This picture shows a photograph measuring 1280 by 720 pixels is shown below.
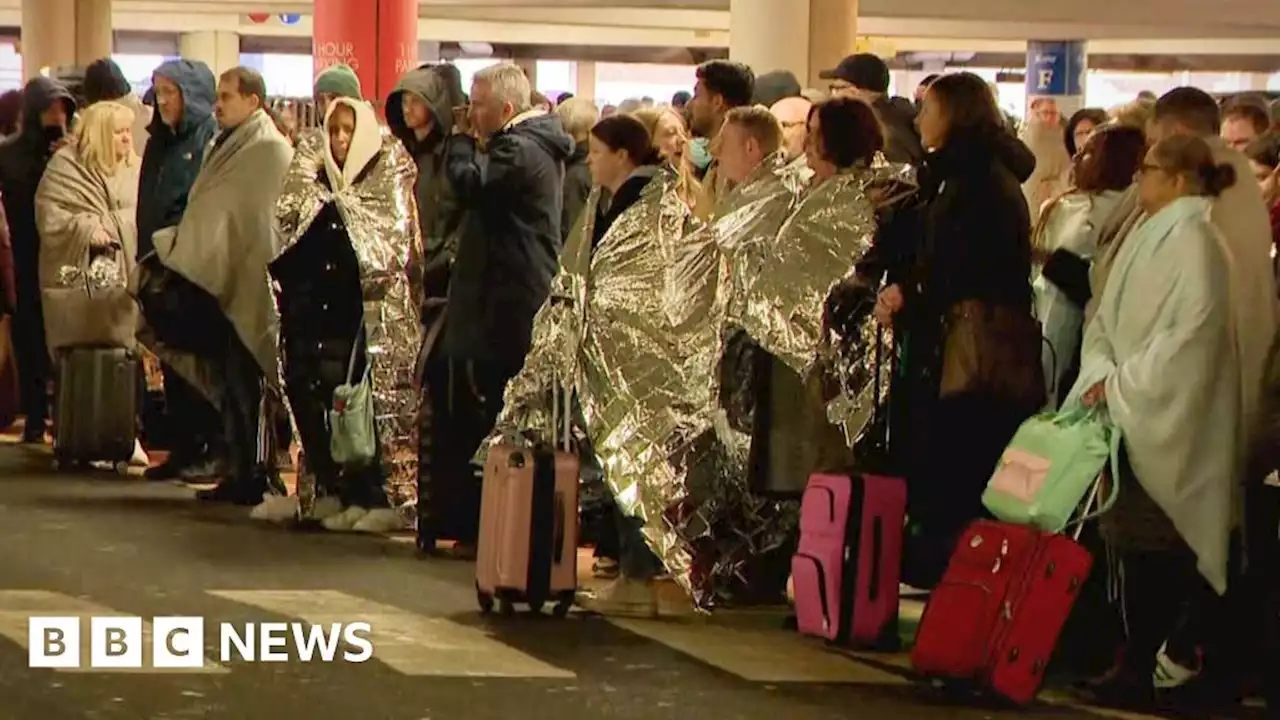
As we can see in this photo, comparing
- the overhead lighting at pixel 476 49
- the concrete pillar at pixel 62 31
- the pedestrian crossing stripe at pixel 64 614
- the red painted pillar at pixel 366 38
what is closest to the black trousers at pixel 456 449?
the pedestrian crossing stripe at pixel 64 614

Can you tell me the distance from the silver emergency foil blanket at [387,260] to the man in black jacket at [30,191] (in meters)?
3.02

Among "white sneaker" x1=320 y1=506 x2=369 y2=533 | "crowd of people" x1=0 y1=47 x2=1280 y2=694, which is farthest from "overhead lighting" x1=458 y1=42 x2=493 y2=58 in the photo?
"white sneaker" x1=320 y1=506 x2=369 y2=533

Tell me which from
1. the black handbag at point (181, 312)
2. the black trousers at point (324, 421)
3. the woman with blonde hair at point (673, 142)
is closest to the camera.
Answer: the woman with blonde hair at point (673, 142)

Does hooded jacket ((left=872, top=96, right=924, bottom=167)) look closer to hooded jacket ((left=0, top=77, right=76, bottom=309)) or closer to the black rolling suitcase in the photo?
the black rolling suitcase

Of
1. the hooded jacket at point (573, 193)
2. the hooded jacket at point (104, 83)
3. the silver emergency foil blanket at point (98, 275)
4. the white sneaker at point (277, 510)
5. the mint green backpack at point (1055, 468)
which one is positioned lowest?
the white sneaker at point (277, 510)

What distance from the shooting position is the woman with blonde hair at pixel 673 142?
8.10 meters

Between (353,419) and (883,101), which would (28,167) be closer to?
(353,419)

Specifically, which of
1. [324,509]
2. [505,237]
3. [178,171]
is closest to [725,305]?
[505,237]

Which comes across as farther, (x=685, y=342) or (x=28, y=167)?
(x=28, y=167)

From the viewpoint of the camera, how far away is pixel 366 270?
9203mm

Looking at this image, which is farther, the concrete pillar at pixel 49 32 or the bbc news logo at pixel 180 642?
the concrete pillar at pixel 49 32

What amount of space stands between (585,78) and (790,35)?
23.1m

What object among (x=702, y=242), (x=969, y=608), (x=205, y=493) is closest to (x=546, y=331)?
(x=702, y=242)

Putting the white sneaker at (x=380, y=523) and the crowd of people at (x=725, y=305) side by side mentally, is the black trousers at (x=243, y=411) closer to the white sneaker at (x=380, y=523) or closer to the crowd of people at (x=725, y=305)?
the crowd of people at (x=725, y=305)
